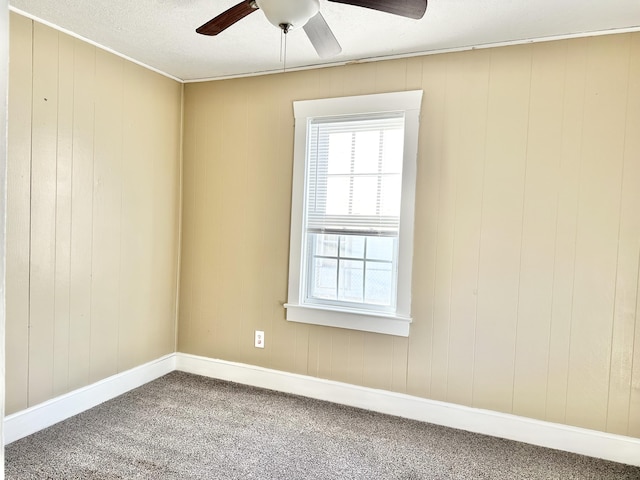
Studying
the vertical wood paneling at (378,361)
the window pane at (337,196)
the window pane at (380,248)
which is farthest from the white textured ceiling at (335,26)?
the vertical wood paneling at (378,361)

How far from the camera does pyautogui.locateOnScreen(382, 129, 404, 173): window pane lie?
2.69 metres

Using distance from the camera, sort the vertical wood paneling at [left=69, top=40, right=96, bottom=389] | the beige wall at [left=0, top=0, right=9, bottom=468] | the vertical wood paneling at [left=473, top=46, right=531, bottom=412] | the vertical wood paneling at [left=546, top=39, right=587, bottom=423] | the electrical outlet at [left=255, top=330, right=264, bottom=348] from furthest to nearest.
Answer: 1. the electrical outlet at [left=255, top=330, right=264, bottom=348]
2. the vertical wood paneling at [left=69, top=40, right=96, bottom=389]
3. the vertical wood paneling at [left=473, top=46, right=531, bottom=412]
4. the vertical wood paneling at [left=546, top=39, right=587, bottom=423]
5. the beige wall at [left=0, top=0, right=9, bottom=468]

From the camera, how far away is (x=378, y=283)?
9.12 ft

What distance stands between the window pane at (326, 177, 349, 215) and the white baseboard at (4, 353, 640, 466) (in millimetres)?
1223

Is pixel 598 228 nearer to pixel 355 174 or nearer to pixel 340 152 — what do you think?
pixel 355 174

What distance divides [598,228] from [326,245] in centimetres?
165

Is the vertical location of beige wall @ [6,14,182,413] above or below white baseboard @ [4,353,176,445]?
above

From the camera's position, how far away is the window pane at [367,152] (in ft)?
9.02

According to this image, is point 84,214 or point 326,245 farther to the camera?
point 326,245

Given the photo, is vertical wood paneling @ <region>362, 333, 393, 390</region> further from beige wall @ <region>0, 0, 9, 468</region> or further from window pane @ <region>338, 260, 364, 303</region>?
beige wall @ <region>0, 0, 9, 468</region>

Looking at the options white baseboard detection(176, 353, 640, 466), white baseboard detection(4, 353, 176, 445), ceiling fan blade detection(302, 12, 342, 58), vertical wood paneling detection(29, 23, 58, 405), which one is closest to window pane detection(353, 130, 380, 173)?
ceiling fan blade detection(302, 12, 342, 58)

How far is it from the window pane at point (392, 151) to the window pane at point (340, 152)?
0.84 ft

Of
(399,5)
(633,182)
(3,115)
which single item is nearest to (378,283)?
(633,182)

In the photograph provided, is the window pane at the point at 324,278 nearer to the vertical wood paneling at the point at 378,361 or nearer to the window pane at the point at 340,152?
the vertical wood paneling at the point at 378,361
